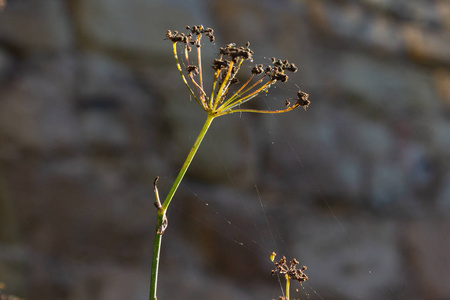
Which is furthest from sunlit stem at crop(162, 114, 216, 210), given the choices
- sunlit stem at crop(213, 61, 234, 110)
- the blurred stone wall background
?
the blurred stone wall background

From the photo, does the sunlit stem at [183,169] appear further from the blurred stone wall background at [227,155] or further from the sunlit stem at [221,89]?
the blurred stone wall background at [227,155]

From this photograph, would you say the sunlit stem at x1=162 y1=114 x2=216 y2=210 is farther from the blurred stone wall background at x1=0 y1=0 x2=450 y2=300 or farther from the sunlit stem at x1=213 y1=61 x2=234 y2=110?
the blurred stone wall background at x1=0 y1=0 x2=450 y2=300

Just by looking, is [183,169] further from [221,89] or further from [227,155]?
[227,155]

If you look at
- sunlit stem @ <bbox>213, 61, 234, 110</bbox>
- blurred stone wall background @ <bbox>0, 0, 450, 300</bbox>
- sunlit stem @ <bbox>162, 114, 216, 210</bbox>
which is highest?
blurred stone wall background @ <bbox>0, 0, 450, 300</bbox>

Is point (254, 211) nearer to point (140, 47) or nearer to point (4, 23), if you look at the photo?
point (140, 47)

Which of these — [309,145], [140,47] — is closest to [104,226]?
[140,47]

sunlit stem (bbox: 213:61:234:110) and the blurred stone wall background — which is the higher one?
the blurred stone wall background

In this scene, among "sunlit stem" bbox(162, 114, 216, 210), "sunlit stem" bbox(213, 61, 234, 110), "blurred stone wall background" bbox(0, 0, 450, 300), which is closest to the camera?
"sunlit stem" bbox(162, 114, 216, 210)

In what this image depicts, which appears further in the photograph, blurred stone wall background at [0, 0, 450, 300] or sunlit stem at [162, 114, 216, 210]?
blurred stone wall background at [0, 0, 450, 300]
